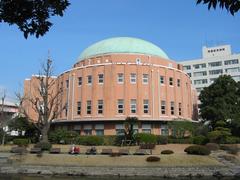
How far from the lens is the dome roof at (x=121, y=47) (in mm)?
61406

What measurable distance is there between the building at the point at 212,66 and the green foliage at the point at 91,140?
2857 inches

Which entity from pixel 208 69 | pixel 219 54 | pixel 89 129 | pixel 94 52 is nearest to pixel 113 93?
pixel 89 129

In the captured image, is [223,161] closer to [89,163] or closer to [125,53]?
[89,163]

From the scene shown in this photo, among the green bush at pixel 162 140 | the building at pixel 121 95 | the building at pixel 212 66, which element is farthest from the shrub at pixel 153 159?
the building at pixel 212 66

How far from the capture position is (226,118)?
54344mm

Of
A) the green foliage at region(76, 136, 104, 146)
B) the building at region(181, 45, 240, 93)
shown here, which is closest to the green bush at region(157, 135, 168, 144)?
the green foliage at region(76, 136, 104, 146)

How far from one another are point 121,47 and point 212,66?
62.4 metres

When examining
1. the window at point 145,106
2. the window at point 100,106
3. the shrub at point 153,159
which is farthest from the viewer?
the window at point 100,106

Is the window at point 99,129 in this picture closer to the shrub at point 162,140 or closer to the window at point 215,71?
the shrub at point 162,140

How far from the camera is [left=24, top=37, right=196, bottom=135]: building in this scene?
5347 centimetres

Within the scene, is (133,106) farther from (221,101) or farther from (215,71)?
(215,71)

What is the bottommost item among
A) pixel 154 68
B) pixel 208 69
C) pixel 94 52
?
pixel 154 68

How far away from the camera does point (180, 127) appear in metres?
49.1

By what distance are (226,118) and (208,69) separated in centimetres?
6507
